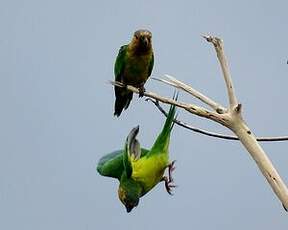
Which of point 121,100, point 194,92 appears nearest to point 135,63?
point 121,100

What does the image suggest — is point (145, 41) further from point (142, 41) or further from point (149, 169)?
point (149, 169)

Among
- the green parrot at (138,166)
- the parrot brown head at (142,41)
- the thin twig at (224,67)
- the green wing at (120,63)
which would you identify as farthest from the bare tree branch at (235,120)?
the green wing at (120,63)

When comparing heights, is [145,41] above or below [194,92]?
above

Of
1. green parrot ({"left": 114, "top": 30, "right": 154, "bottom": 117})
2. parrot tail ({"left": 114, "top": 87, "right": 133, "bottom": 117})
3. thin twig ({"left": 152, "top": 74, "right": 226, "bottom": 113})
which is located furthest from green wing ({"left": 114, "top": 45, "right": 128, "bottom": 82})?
thin twig ({"left": 152, "top": 74, "right": 226, "bottom": 113})

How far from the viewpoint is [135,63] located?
580cm

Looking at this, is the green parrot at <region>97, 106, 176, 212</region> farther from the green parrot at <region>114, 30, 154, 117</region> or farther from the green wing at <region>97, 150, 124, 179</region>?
the green parrot at <region>114, 30, 154, 117</region>

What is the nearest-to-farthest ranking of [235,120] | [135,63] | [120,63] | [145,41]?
[235,120] → [145,41] → [135,63] → [120,63]

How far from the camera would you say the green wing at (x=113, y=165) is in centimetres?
348

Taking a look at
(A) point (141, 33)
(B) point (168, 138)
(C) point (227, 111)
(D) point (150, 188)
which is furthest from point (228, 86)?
(A) point (141, 33)

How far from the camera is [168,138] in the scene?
3475 millimetres

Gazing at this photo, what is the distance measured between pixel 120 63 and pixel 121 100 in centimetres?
31

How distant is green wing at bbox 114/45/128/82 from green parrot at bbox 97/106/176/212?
2401 mm

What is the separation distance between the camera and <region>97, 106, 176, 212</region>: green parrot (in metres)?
3.39

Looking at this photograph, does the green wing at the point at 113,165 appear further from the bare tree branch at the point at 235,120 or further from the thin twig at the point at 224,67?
the thin twig at the point at 224,67
